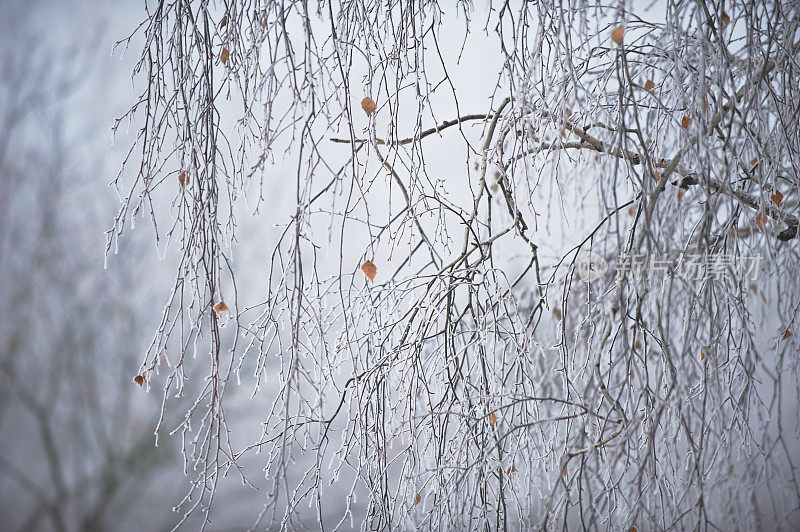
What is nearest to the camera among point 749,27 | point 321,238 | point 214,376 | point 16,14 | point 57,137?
point 214,376

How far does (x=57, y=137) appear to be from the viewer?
10.5 ft

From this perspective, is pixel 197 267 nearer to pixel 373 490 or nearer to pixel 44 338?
pixel 373 490

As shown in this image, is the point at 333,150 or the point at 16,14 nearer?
the point at 16,14

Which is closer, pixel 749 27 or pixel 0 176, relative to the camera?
pixel 749 27

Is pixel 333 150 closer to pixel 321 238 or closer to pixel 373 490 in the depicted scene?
pixel 321 238

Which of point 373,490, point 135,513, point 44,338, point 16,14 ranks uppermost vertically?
point 16,14

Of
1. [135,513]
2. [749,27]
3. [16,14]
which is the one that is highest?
[16,14]

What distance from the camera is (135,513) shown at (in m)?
3.38

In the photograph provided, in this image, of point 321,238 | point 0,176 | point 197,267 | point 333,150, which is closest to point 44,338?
point 0,176

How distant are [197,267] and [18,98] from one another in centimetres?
288

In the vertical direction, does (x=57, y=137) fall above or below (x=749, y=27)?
above

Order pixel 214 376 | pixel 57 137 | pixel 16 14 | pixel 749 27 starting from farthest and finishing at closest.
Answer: pixel 57 137 < pixel 16 14 < pixel 749 27 < pixel 214 376

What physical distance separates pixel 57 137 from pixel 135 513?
190cm

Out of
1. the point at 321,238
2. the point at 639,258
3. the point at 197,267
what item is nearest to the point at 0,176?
the point at 321,238
